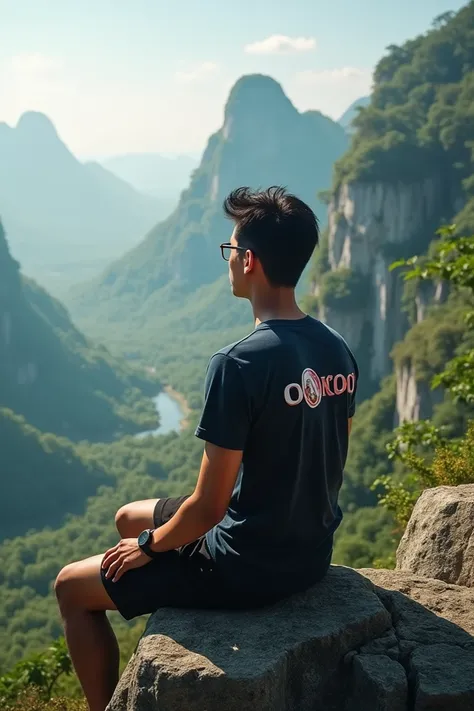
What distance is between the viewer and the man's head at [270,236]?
2.77 m

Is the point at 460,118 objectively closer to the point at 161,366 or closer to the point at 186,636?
the point at 186,636

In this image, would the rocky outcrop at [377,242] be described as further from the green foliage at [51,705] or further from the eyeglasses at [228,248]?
the eyeglasses at [228,248]

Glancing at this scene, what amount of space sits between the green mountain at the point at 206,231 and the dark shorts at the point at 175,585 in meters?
128

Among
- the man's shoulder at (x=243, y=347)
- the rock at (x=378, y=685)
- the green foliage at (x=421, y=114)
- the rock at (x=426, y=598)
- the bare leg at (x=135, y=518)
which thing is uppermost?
the green foliage at (x=421, y=114)

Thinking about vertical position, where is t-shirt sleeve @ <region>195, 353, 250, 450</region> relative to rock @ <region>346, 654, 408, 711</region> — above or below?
above

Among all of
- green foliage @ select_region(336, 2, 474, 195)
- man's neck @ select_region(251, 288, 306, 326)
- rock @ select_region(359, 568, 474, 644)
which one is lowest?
rock @ select_region(359, 568, 474, 644)

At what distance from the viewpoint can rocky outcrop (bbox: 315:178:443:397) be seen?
49.4 meters

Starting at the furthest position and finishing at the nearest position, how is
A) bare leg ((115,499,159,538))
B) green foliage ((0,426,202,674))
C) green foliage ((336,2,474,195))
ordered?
1. green foliage ((336,2,474,195))
2. green foliage ((0,426,202,674))
3. bare leg ((115,499,159,538))

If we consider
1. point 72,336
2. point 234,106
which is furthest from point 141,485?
point 234,106

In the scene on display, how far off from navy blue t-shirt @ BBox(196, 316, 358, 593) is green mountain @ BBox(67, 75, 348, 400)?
421 ft

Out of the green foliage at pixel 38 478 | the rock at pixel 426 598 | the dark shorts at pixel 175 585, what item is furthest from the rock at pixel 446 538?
the green foliage at pixel 38 478

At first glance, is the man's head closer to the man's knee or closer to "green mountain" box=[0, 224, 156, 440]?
the man's knee

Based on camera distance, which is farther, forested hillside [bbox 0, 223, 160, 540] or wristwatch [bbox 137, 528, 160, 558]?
forested hillside [bbox 0, 223, 160, 540]

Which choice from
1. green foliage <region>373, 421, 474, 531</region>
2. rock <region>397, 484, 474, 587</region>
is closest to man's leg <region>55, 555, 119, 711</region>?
rock <region>397, 484, 474, 587</region>
